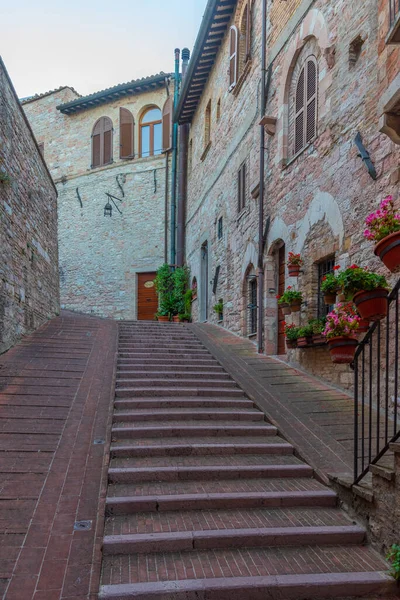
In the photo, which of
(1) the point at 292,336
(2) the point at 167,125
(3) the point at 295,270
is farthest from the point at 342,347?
(2) the point at 167,125

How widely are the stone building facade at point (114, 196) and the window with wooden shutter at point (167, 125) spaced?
0.04 metres

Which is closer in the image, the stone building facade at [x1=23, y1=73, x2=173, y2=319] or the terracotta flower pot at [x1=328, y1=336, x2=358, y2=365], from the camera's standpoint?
the terracotta flower pot at [x1=328, y1=336, x2=358, y2=365]

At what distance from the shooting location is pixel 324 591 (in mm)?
3205

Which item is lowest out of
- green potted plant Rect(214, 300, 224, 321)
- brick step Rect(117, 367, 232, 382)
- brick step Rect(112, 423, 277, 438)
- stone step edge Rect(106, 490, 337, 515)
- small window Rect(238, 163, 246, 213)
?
stone step edge Rect(106, 490, 337, 515)

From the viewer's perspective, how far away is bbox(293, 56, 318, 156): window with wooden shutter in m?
8.31

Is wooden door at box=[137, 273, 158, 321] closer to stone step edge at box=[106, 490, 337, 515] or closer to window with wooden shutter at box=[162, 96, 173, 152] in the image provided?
window with wooden shutter at box=[162, 96, 173, 152]

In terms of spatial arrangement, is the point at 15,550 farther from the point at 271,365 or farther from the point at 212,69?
the point at 212,69

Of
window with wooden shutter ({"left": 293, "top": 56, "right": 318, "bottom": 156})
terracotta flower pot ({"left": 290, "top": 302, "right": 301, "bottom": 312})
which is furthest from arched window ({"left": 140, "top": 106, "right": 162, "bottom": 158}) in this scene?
terracotta flower pot ({"left": 290, "top": 302, "right": 301, "bottom": 312})

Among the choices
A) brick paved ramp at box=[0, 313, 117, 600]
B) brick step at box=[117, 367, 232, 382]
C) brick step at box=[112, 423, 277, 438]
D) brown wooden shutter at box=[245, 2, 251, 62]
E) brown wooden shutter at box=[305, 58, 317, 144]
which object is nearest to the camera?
brick paved ramp at box=[0, 313, 117, 600]

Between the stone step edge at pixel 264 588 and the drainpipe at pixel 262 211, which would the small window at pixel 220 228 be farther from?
the stone step edge at pixel 264 588

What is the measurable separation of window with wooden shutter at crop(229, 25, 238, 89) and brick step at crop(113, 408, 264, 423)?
9123mm

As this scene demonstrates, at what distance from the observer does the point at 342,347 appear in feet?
18.5

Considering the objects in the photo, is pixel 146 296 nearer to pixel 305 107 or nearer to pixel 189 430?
pixel 305 107

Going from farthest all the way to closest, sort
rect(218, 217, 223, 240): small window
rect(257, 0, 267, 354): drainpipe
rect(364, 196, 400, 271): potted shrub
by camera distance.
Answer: rect(218, 217, 223, 240): small window, rect(257, 0, 267, 354): drainpipe, rect(364, 196, 400, 271): potted shrub
